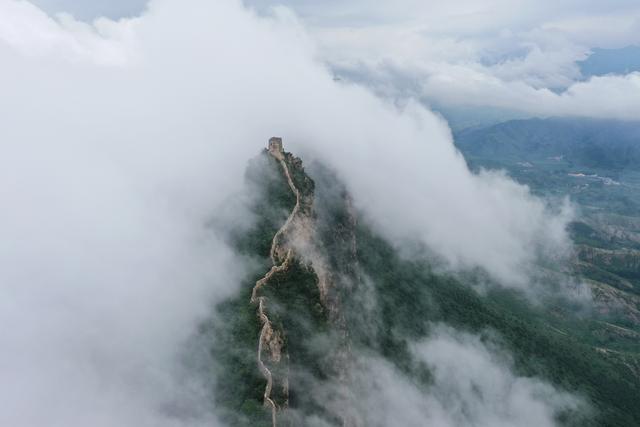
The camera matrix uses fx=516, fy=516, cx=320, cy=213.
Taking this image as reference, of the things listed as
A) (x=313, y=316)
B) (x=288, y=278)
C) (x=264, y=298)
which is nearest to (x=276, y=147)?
(x=288, y=278)

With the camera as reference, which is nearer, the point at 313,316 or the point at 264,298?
the point at 264,298

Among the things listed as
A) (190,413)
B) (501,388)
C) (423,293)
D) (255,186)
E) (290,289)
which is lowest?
(501,388)

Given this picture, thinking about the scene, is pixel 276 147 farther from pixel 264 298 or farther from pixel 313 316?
pixel 264 298

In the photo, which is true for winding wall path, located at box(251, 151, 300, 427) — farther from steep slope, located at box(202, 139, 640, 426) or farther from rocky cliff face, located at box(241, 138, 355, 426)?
steep slope, located at box(202, 139, 640, 426)

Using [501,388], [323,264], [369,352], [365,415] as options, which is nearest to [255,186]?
[323,264]

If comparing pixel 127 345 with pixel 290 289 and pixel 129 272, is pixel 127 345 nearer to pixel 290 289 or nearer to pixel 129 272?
pixel 129 272

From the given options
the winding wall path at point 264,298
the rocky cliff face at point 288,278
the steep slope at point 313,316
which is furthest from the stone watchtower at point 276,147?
the winding wall path at point 264,298

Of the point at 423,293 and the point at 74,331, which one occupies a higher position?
the point at 74,331

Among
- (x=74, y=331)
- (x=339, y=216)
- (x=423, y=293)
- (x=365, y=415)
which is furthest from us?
(x=423, y=293)

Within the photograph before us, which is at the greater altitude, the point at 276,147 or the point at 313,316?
the point at 276,147

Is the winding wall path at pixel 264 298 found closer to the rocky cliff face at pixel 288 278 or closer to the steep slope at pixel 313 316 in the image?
the rocky cliff face at pixel 288 278

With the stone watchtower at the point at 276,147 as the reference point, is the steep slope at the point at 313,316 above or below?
below
